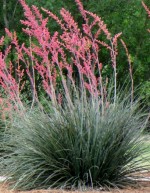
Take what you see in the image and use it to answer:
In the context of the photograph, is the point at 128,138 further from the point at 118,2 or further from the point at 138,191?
the point at 118,2

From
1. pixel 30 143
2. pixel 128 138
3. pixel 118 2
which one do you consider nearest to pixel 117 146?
pixel 128 138

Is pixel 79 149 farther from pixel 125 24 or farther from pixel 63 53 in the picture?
pixel 125 24

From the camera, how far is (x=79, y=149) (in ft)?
21.3

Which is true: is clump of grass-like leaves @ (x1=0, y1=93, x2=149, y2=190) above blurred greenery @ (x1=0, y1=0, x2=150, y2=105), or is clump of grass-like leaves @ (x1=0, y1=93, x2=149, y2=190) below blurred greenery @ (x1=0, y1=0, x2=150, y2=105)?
below

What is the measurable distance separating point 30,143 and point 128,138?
47.4 inches

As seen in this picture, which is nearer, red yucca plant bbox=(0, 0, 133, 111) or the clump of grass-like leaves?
the clump of grass-like leaves

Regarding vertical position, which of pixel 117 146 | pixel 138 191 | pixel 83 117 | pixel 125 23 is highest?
pixel 125 23

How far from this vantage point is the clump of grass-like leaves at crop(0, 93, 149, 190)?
256 inches

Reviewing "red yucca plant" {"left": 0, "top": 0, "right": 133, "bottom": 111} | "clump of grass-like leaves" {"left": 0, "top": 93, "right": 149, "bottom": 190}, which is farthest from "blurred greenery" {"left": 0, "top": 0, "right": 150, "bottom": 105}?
"clump of grass-like leaves" {"left": 0, "top": 93, "right": 149, "bottom": 190}

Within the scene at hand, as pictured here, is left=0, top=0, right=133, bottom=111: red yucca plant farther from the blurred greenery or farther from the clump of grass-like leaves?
the blurred greenery

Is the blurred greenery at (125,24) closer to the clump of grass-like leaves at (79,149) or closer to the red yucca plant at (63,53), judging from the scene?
the red yucca plant at (63,53)

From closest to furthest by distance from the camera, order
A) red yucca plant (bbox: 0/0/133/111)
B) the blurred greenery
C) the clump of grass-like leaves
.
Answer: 1. the clump of grass-like leaves
2. red yucca plant (bbox: 0/0/133/111)
3. the blurred greenery

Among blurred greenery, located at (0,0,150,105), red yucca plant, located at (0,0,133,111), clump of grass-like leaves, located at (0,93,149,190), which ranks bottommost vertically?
clump of grass-like leaves, located at (0,93,149,190)

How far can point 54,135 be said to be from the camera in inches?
261
